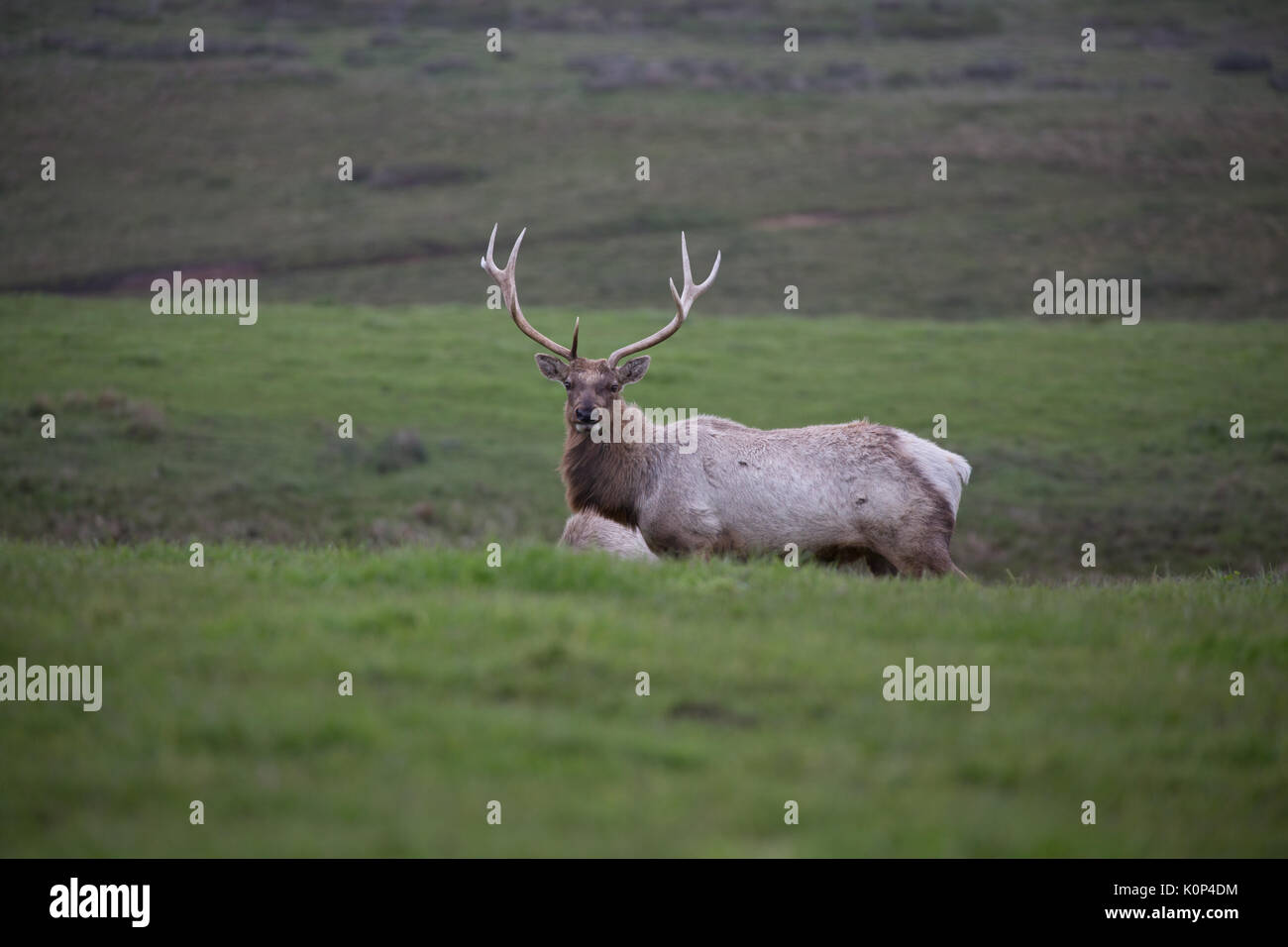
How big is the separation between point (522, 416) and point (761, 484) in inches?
603

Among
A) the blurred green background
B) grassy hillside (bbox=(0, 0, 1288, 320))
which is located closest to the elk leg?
the blurred green background

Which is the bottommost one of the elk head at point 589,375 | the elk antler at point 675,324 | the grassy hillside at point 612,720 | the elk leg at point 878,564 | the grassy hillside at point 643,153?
the grassy hillside at point 612,720

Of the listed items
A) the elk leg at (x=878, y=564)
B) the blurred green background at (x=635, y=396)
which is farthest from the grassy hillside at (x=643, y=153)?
the elk leg at (x=878, y=564)

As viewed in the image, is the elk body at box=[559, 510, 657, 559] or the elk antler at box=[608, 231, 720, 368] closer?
the elk antler at box=[608, 231, 720, 368]

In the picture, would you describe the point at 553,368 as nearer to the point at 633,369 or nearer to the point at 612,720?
the point at 633,369

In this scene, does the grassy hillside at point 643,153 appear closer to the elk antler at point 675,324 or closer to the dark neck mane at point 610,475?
the elk antler at point 675,324

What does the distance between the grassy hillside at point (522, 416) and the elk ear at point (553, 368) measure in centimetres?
783

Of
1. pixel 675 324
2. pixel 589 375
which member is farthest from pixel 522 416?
pixel 589 375

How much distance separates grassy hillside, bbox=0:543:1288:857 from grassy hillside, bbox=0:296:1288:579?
10.4 m

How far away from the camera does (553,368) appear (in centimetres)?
1238

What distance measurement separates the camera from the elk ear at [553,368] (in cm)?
1224

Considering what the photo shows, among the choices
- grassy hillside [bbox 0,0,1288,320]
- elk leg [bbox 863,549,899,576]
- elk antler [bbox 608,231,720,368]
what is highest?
grassy hillside [bbox 0,0,1288,320]

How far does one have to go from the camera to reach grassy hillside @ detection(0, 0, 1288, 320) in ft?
142

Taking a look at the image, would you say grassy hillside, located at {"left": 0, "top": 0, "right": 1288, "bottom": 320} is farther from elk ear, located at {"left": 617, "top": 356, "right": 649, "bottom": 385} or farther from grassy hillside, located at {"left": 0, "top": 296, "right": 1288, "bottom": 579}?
elk ear, located at {"left": 617, "top": 356, "right": 649, "bottom": 385}
